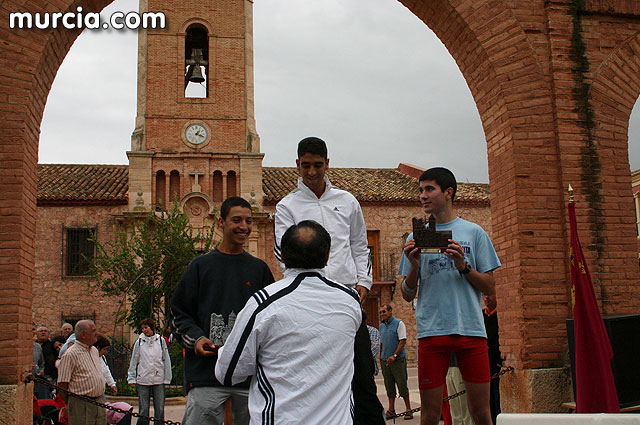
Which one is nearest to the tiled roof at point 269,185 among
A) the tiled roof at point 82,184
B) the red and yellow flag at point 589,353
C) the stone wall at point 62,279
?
the tiled roof at point 82,184

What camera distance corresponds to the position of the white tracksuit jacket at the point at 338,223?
4242 mm

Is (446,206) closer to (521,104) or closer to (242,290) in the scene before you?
(242,290)

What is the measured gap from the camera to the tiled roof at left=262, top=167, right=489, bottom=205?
28859 millimetres

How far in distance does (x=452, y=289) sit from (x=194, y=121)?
23.9 meters

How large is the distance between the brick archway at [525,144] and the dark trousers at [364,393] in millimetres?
4013

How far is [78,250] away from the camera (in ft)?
88.7

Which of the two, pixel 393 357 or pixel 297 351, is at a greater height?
pixel 297 351

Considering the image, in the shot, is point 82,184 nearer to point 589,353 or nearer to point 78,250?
point 78,250

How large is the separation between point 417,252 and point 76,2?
17.6 feet

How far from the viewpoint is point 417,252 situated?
4738 mm

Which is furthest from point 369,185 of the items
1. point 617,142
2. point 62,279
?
point 617,142

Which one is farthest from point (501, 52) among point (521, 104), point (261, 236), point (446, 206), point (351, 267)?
point (261, 236)

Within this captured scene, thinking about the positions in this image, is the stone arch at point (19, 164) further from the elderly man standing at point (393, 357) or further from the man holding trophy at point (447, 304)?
the elderly man standing at point (393, 357)

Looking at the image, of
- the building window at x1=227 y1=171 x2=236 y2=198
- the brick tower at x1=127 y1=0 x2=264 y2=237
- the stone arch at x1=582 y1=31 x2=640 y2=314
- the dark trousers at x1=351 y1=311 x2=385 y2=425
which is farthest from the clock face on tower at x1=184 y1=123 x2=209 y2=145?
the dark trousers at x1=351 y1=311 x2=385 y2=425
